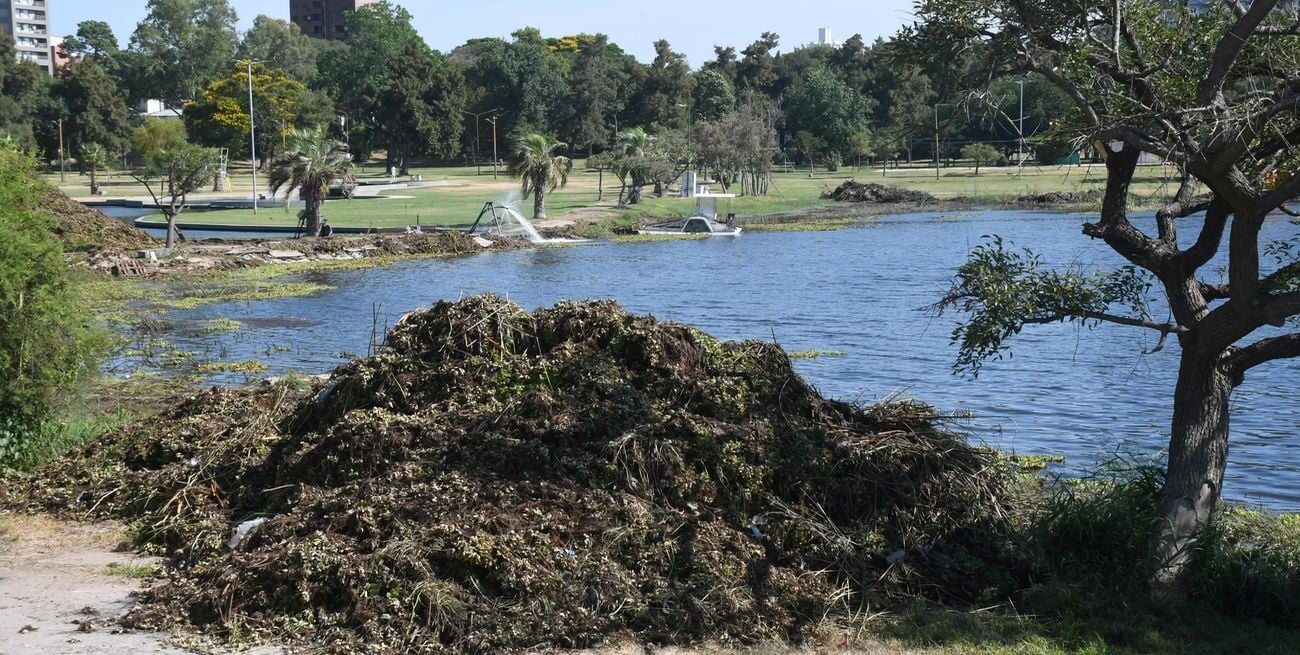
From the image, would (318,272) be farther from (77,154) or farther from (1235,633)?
(77,154)

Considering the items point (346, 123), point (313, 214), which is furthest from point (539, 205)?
point (346, 123)

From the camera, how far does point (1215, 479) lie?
291 inches

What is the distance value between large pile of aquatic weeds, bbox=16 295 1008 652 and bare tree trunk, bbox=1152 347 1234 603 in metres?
1.02

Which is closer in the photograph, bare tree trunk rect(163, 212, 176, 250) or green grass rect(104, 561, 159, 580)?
green grass rect(104, 561, 159, 580)

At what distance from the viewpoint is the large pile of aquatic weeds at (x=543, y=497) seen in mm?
6703

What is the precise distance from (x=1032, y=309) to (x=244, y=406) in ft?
21.4

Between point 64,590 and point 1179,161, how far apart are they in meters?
6.84

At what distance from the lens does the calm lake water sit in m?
14.2

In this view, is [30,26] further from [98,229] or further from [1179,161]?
[1179,161]

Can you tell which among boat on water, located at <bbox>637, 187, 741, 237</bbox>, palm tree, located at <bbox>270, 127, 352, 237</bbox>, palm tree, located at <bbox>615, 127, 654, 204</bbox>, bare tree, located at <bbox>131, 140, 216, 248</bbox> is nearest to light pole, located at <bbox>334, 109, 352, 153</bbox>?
palm tree, located at <bbox>615, 127, 654, 204</bbox>

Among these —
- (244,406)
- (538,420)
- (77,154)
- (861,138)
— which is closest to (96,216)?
(244,406)

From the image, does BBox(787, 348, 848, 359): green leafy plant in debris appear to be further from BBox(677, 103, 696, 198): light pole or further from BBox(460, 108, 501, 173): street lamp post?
BBox(460, 108, 501, 173): street lamp post

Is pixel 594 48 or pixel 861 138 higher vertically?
pixel 594 48

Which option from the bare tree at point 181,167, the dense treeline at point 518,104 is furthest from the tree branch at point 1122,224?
the dense treeline at point 518,104
